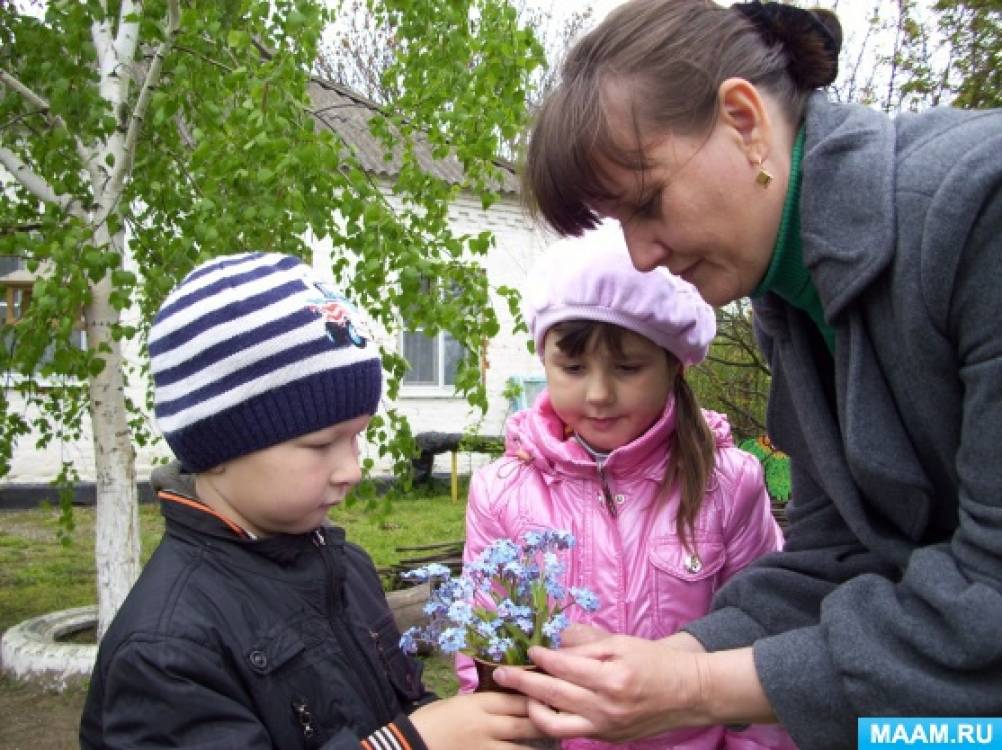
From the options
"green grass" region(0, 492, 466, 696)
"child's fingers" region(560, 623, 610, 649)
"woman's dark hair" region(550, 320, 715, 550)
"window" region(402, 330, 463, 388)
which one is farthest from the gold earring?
"window" region(402, 330, 463, 388)

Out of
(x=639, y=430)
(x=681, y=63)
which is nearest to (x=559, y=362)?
(x=639, y=430)

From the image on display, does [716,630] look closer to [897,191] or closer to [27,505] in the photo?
[897,191]

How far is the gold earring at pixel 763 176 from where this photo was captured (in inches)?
60.4

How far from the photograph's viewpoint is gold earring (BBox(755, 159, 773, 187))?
1.53 metres

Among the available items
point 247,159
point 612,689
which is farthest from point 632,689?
point 247,159

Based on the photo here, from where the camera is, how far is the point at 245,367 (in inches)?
67.3

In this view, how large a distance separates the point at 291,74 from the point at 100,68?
47.3 inches

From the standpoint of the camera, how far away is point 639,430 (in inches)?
89.4

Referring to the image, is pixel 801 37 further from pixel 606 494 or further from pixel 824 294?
pixel 606 494

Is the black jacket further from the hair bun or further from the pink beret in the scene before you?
the hair bun

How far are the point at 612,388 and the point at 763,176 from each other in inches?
30.3

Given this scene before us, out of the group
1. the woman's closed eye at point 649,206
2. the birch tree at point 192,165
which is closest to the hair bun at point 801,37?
the woman's closed eye at point 649,206

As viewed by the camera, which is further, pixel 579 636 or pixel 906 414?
pixel 579 636

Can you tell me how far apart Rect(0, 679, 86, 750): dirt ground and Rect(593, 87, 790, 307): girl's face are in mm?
3892
